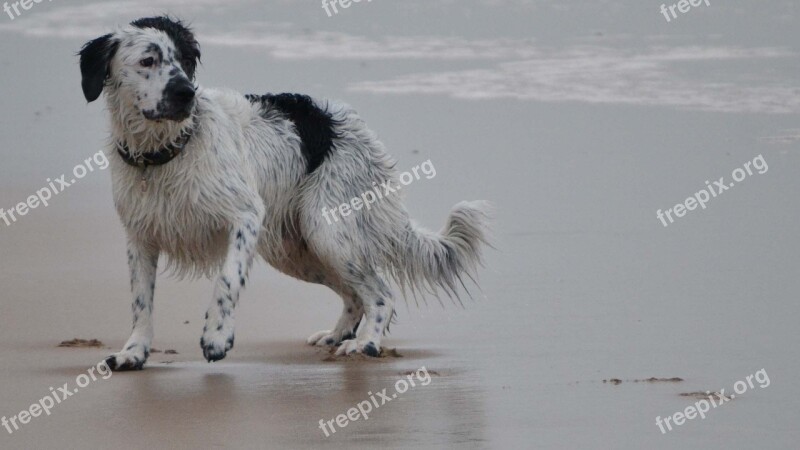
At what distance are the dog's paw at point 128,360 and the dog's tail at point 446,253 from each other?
1.80 metres

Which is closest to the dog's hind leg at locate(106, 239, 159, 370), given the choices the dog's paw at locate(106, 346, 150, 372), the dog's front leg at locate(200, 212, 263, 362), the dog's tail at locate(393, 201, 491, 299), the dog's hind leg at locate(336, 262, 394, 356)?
the dog's paw at locate(106, 346, 150, 372)

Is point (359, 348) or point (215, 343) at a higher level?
point (359, 348)

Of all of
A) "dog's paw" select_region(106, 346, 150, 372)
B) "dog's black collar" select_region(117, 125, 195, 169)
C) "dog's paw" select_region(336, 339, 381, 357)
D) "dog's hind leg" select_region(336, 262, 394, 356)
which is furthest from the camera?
"dog's hind leg" select_region(336, 262, 394, 356)

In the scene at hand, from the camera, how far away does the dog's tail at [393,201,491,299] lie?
8844mm

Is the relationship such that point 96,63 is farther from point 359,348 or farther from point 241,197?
point 359,348

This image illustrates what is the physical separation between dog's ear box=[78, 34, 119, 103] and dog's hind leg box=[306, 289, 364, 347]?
2006 mm

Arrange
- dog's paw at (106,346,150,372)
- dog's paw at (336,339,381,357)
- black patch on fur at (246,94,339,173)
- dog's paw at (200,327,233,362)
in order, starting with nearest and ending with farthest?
dog's paw at (200,327,233,362)
dog's paw at (106,346,150,372)
dog's paw at (336,339,381,357)
black patch on fur at (246,94,339,173)

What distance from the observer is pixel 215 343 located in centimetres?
741

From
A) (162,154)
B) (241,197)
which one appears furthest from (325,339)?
(162,154)

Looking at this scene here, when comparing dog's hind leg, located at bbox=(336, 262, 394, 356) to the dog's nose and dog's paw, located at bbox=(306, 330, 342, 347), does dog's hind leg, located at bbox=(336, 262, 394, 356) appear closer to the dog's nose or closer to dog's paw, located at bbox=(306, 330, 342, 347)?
dog's paw, located at bbox=(306, 330, 342, 347)

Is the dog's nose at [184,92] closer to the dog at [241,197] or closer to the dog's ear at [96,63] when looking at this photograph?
the dog at [241,197]

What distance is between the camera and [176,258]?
810 centimetres

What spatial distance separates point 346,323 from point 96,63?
2195 millimetres

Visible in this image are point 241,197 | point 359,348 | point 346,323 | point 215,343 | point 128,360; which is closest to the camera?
point 215,343
